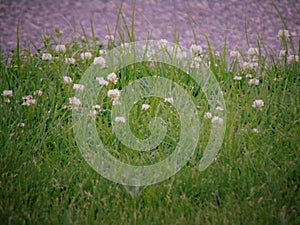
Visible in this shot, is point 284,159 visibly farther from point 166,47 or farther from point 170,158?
point 166,47

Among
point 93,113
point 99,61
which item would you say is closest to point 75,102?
point 93,113

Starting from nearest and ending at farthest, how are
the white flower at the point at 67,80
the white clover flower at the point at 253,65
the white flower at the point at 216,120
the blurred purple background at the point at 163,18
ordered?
the white flower at the point at 216,120, the white flower at the point at 67,80, the white clover flower at the point at 253,65, the blurred purple background at the point at 163,18

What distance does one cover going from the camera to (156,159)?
108 inches

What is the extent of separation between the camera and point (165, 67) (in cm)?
349

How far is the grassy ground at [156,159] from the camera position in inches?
92.7

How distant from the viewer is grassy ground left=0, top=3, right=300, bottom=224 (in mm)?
2354

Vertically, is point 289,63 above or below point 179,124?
above

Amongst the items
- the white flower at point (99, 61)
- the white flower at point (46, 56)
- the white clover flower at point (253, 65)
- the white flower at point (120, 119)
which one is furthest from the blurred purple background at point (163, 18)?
the white flower at point (120, 119)

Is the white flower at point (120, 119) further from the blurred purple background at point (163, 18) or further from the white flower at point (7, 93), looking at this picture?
the blurred purple background at point (163, 18)

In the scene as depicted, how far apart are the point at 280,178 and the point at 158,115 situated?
0.91m

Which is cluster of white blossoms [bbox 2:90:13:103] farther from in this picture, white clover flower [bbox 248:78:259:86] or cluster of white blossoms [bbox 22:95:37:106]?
white clover flower [bbox 248:78:259:86]

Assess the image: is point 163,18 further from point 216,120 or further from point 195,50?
point 216,120

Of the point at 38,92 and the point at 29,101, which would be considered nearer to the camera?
the point at 29,101

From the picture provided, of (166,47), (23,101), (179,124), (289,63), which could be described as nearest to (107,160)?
(179,124)
